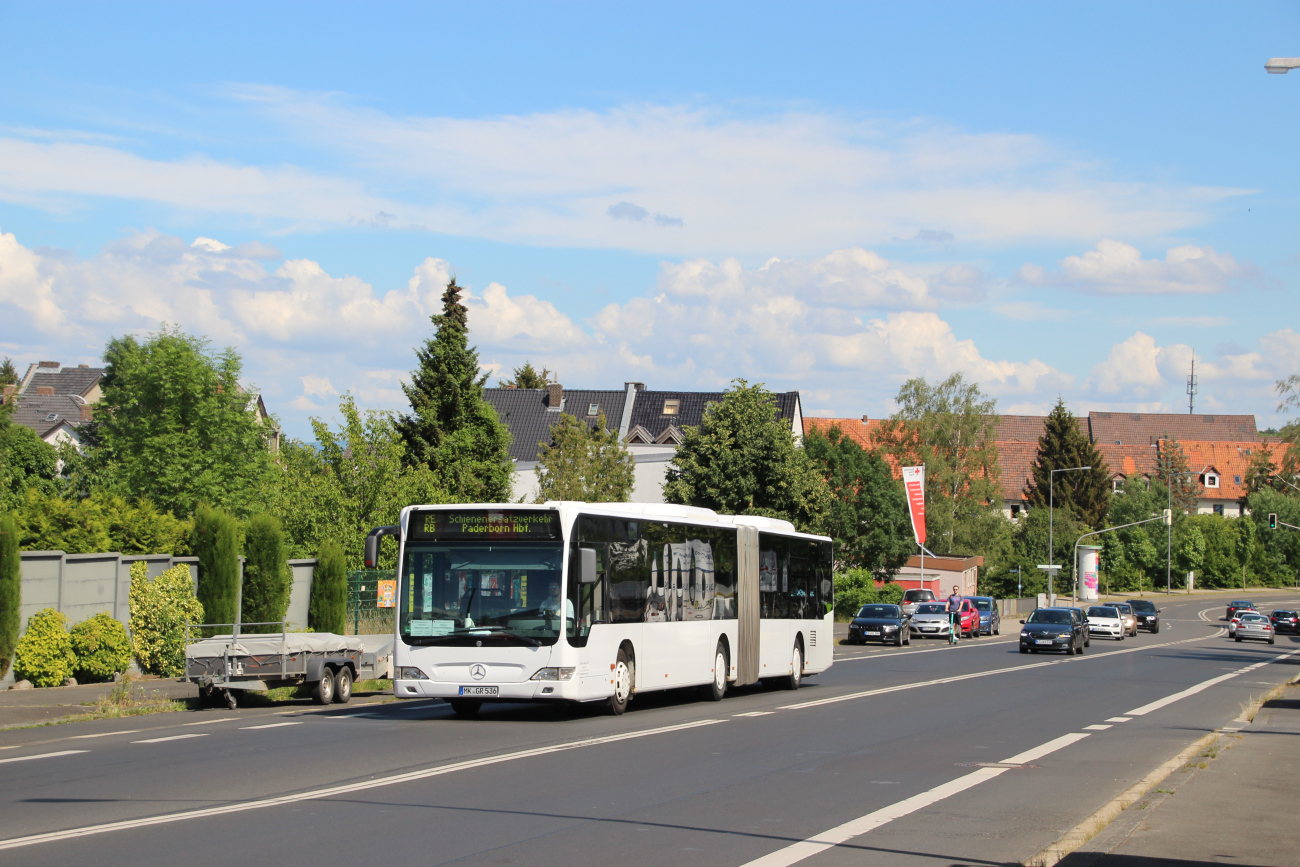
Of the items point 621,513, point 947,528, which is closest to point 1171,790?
point 621,513

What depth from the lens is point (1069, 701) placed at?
74.4ft

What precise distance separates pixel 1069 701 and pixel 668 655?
290 inches

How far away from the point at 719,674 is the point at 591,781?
10.5 metres

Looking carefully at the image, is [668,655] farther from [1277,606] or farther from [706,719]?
[1277,606]

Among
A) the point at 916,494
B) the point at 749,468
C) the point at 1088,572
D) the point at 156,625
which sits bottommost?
the point at 156,625

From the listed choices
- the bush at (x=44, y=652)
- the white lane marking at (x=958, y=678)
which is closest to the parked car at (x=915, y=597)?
the white lane marking at (x=958, y=678)

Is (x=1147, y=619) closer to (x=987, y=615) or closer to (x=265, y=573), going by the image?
(x=987, y=615)

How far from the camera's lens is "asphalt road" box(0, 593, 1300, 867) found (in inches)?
342

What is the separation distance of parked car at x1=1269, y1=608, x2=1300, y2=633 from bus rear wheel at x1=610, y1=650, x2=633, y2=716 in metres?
60.0

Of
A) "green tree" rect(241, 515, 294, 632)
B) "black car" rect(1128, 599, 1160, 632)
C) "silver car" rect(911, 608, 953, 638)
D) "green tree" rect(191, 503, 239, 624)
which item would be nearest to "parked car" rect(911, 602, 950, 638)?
"silver car" rect(911, 608, 953, 638)

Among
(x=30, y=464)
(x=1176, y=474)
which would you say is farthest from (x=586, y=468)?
(x=1176, y=474)

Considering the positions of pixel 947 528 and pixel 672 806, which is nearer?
pixel 672 806

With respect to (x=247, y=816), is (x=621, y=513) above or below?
above

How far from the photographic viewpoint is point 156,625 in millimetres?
25125
